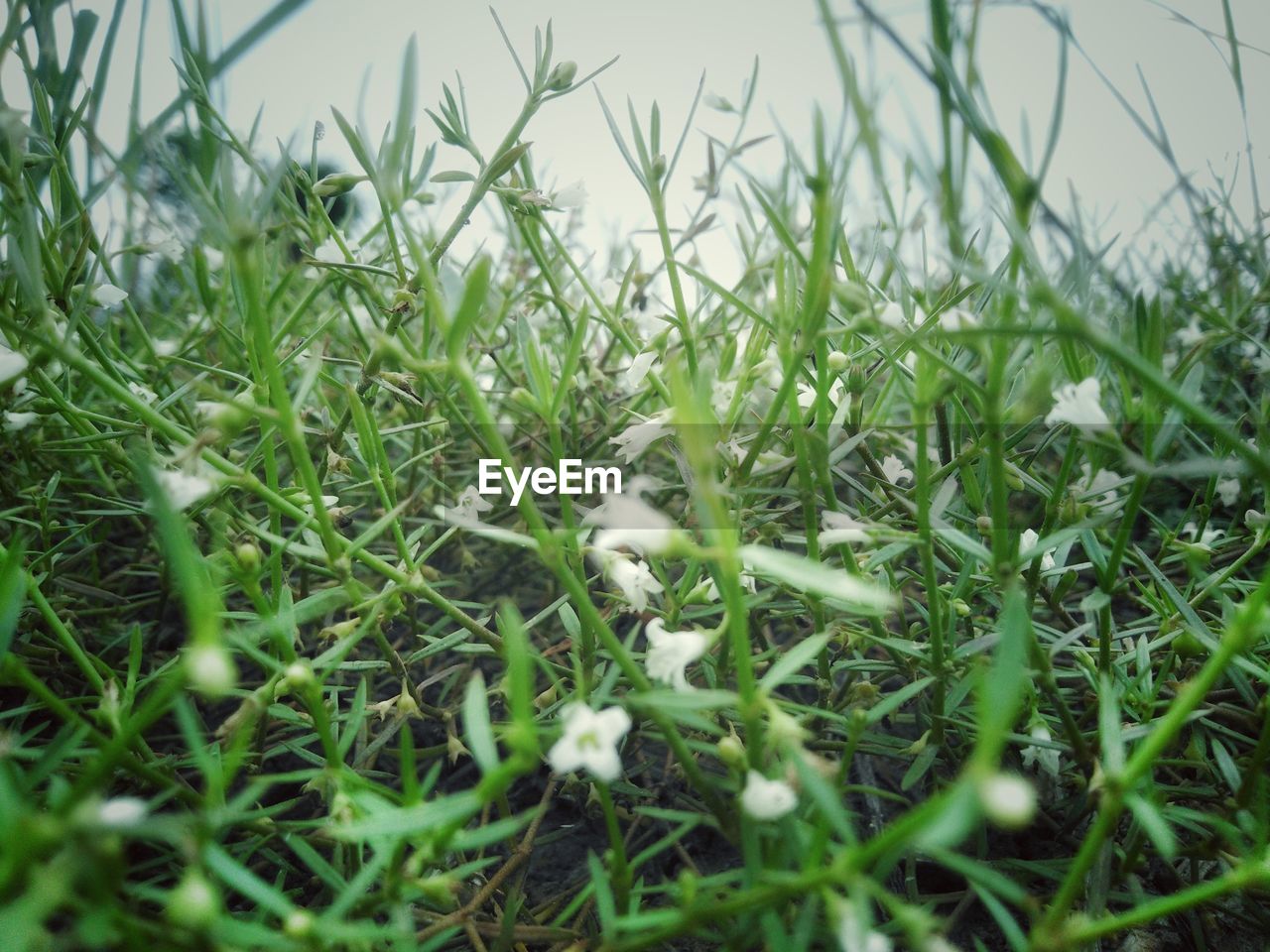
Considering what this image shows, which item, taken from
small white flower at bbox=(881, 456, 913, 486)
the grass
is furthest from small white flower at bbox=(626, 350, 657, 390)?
small white flower at bbox=(881, 456, 913, 486)

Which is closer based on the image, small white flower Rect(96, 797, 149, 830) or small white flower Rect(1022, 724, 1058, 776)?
small white flower Rect(96, 797, 149, 830)

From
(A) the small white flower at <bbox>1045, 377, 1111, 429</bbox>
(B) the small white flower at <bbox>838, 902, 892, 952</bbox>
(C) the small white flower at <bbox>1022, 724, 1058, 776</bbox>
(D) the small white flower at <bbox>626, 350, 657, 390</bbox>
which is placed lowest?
(B) the small white flower at <bbox>838, 902, 892, 952</bbox>

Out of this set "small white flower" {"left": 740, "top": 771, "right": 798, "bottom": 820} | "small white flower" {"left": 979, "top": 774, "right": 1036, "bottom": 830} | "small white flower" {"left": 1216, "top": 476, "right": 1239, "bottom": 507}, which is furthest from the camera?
"small white flower" {"left": 1216, "top": 476, "right": 1239, "bottom": 507}

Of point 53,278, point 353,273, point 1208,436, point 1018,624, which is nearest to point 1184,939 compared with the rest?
point 1018,624

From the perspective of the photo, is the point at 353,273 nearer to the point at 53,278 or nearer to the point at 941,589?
the point at 53,278

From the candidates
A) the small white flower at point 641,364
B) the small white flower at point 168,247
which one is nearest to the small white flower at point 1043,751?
the small white flower at point 641,364

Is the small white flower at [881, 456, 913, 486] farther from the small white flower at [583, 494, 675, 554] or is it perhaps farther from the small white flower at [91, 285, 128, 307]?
the small white flower at [91, 285, 128, 307]
